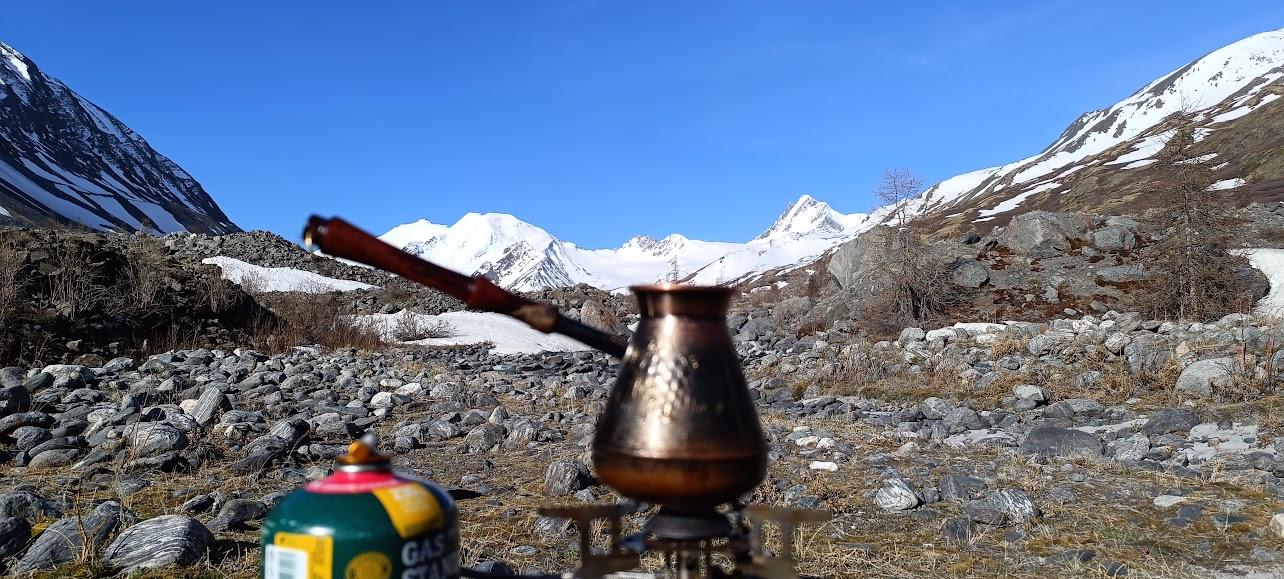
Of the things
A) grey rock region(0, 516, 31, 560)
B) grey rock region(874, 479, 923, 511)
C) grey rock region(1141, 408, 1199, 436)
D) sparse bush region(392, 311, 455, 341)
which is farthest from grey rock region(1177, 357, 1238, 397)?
sparse bush region(392, 311, 455, 341)

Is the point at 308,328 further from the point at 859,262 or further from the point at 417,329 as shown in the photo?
the point at 859,262

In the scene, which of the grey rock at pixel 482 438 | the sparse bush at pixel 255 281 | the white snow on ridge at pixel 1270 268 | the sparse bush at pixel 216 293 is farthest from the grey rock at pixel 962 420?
the sparse bush at pixel 255 281

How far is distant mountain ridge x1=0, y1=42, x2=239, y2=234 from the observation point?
81.4 meters

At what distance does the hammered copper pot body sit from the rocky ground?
5.60 feet

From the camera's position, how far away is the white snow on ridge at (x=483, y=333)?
59.8ft

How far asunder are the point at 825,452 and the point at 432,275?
4.84 meters

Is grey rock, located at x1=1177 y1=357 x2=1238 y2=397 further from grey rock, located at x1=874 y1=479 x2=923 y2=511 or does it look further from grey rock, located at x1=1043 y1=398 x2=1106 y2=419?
grey rock, located at x1=874 y1=479 x2=923 y2=511

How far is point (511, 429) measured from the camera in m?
7.02

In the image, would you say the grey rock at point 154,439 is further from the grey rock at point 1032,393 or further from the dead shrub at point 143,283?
the dead shrub at point 143,283

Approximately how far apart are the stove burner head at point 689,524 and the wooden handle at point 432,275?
0.46 m

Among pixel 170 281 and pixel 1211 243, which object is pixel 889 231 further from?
pixel 170 281

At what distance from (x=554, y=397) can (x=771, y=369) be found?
14.2 feet

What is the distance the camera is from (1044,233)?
56.1ft

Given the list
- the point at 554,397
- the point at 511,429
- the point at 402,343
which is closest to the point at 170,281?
the point at 402,343
